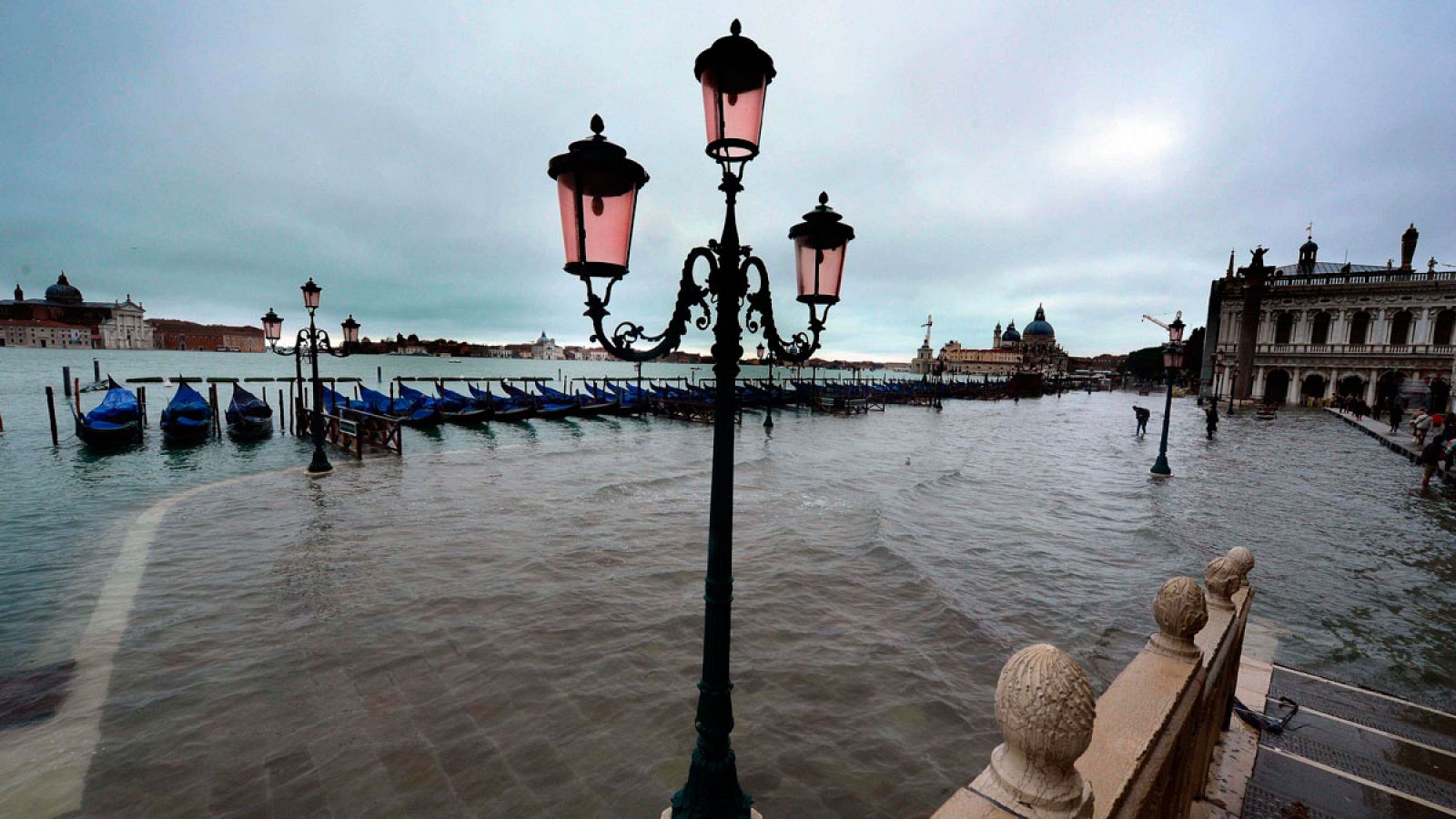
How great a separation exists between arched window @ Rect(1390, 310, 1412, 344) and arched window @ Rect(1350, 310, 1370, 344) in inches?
49.7

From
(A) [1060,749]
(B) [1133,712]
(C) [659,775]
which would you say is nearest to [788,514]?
(C) [659,775]

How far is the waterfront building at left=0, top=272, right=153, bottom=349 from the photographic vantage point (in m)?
125

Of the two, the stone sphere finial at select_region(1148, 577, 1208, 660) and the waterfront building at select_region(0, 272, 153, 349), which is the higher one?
the waterfront building at select_region(0, 272, 153, 349)

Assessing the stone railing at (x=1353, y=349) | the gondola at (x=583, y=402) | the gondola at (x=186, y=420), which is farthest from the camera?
the stone railing at (x=1353, y=349)

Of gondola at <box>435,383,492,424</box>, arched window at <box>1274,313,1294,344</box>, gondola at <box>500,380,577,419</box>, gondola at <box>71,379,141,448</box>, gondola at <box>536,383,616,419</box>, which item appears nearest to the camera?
gondola at <box>71,379,141,448</box>

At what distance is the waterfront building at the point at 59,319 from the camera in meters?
125

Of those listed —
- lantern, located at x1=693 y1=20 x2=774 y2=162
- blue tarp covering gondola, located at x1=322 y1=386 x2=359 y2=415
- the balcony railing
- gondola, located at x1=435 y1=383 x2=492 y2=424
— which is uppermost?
the balcony railing

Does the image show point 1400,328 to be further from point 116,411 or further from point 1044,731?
point 116,411

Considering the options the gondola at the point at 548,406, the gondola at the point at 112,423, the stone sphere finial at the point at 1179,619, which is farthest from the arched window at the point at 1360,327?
the gondola at the point at 112,423

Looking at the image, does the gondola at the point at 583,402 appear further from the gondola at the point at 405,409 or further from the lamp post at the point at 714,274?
the lamp post at the point at 714,274

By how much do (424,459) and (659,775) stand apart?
16.4 m

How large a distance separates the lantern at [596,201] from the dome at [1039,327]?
132m

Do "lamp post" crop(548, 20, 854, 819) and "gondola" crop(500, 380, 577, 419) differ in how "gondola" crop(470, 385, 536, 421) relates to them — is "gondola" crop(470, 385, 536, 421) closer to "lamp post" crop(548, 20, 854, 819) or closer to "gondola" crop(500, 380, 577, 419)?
"gondola" crop(500, 380, 577, 419)

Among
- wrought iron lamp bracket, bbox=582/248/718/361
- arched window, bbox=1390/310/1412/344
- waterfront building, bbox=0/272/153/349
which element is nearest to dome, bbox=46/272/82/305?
waterfront building, bbox=0/272/153/349
